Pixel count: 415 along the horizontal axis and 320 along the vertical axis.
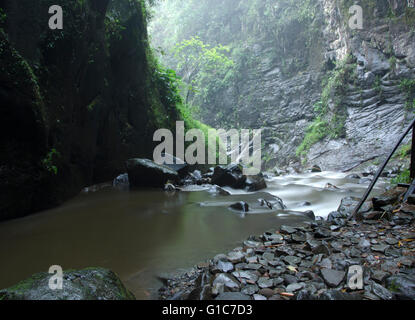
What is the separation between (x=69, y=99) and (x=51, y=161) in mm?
1585

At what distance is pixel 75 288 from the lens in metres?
1.43

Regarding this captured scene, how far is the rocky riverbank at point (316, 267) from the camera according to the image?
5.13 ft

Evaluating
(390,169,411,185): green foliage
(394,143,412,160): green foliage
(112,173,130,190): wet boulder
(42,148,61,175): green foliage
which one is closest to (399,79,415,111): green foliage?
(394,143,412,160): green foliage

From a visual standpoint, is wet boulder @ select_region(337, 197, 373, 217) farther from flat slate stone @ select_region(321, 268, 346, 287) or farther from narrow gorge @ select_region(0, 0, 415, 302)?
flat slate stone @ select_region(321, 268, 346, 287)

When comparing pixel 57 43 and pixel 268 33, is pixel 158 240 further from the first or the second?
pixel 268 33

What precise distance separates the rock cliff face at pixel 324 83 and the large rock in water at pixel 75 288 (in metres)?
12.2

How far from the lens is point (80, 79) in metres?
5.80

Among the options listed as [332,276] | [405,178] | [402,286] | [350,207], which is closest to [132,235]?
[332,276]

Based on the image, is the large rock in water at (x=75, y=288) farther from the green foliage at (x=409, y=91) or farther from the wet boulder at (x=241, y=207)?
the green foliage at (x=409, y=91)

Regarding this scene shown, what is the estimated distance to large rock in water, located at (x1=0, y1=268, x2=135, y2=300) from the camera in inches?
53.1

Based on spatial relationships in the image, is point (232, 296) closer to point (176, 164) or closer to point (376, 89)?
point (176, 164)

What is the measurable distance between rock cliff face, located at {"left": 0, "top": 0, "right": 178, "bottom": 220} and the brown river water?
0.68 metres

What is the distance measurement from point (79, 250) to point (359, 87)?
50.1 ft

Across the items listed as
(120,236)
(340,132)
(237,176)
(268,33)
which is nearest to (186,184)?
(237,176)
